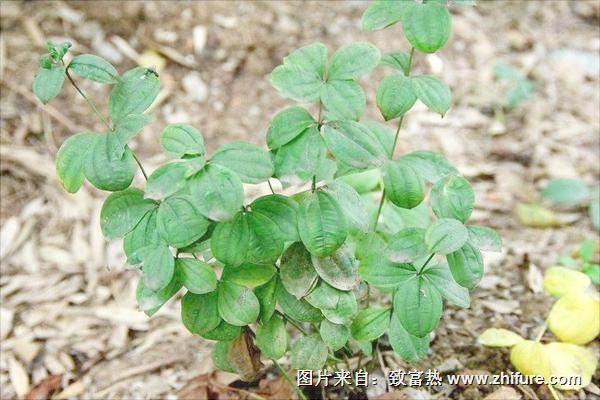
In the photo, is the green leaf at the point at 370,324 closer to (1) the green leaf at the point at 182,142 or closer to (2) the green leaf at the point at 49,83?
(1) the green leaf at the point at 182,142

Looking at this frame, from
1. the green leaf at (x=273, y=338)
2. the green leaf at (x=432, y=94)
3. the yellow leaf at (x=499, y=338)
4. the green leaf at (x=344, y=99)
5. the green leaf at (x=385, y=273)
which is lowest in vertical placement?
the yellow leaf at (x=499, y=338)

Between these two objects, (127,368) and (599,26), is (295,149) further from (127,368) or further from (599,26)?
(599,26)

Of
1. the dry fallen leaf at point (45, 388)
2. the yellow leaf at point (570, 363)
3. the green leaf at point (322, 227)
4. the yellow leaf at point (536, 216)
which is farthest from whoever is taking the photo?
the yellow leaf at point (536, 216)

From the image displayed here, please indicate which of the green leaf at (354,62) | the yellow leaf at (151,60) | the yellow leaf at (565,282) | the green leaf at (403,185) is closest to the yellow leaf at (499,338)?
the yellow leaf at (565,282)

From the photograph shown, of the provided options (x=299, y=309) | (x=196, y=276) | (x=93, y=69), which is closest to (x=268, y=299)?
(x=299, y=309)

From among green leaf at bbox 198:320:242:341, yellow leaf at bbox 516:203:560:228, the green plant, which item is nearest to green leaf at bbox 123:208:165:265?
the green plant
